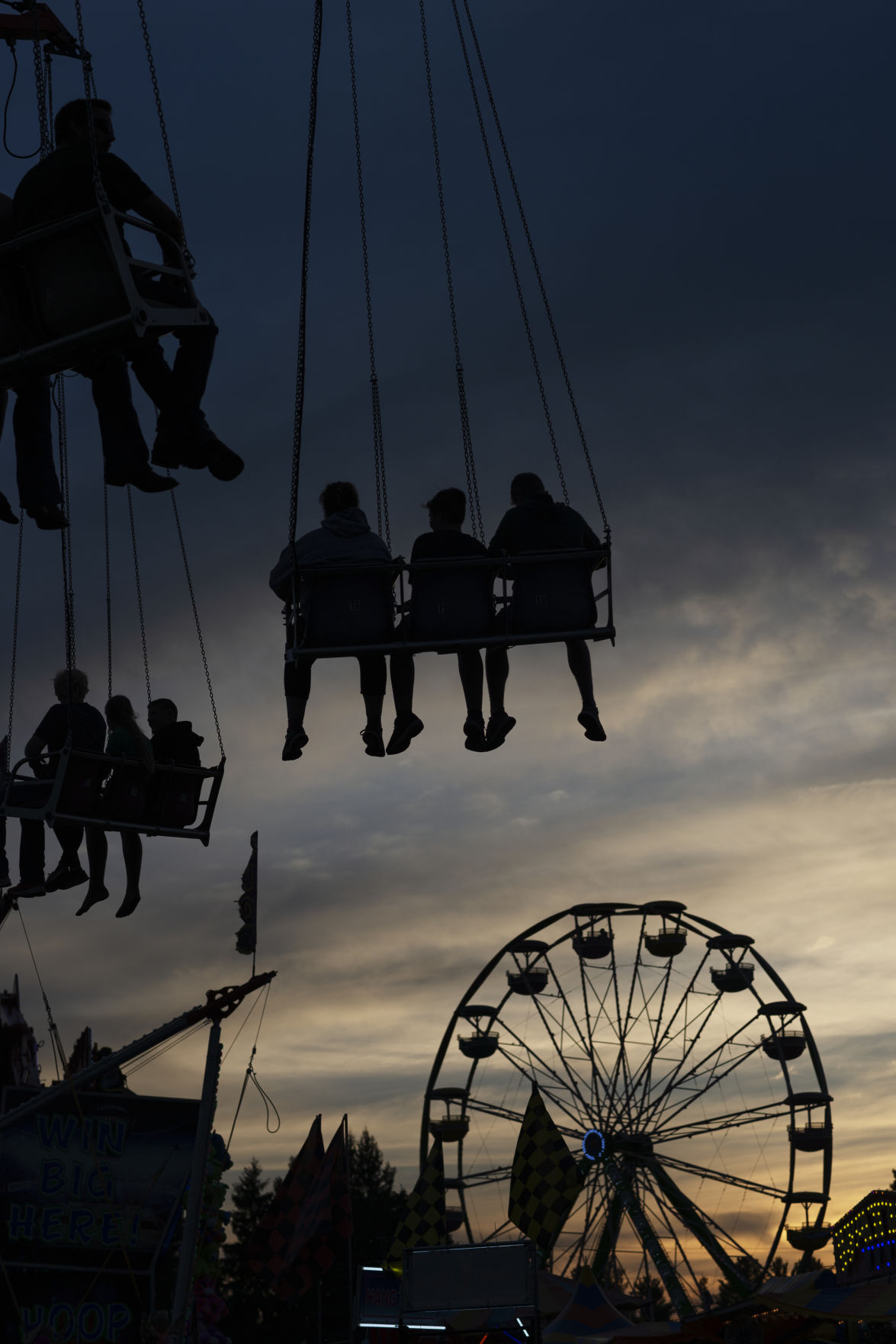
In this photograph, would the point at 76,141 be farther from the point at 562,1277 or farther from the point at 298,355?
the point at 562,1277

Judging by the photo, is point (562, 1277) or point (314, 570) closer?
point (314, 570)

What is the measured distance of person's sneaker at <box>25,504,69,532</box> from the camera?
8.63 metres

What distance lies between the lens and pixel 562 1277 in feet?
89.3

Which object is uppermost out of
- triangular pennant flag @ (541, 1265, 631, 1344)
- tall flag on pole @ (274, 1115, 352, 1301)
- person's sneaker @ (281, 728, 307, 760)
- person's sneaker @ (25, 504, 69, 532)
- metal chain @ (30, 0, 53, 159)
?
metal chain @ (30, 0, 53, 159)

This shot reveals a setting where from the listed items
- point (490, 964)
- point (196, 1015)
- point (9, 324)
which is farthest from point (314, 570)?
point (490, 964)

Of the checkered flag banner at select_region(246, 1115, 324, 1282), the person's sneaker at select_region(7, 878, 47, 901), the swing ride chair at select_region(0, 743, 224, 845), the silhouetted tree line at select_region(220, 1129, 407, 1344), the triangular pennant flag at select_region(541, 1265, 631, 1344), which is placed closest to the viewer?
the swing ride chair at select_region(0, 743, 224, 845)

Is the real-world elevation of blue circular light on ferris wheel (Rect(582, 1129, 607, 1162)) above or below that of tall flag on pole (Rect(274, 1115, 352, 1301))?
above

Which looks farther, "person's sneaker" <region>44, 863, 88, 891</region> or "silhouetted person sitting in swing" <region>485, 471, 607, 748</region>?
"person's sneaker" <region>44, 863, 88, 891</region>

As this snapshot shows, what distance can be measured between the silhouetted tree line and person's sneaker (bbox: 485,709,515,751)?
42.0 metres

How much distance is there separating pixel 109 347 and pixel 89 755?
457 cm

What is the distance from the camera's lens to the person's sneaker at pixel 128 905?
1342cm

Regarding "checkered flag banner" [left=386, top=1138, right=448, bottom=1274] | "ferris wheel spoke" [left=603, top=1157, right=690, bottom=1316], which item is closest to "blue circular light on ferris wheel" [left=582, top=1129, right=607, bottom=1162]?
"ferris wheel spoke" [left=603, top=1157, right=690, bottom=1316]

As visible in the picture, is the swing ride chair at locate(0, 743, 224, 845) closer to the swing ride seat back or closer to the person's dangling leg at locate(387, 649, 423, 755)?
the person's dangling leg at locate(387, 649, 423, 755)

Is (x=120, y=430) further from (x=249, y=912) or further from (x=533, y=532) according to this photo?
(x=249, y=912)
